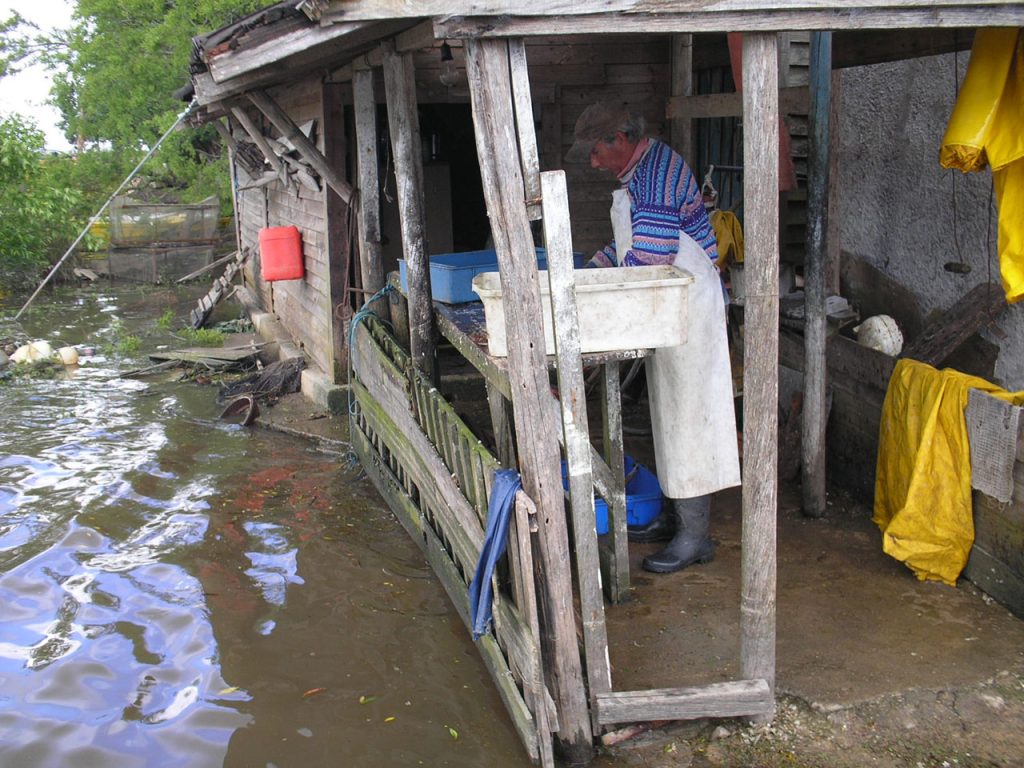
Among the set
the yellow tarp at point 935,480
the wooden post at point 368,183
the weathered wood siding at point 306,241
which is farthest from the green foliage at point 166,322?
the yellow tarp at point 935,480

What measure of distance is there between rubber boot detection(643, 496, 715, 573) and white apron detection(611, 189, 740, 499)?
0.55 ft

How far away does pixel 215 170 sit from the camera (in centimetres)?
2119

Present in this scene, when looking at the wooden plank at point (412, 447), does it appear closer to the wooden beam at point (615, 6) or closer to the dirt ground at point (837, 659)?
the dirt ground at point (837, 659)

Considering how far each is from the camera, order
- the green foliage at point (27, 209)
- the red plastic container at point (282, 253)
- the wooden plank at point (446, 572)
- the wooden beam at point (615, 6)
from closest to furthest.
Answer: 1. the wooden beam at point (615, 6)
2. the wooden plank at point (446, 572)
3. the red plastic container at point (282, 253)
4. the green foliage at point (27, 209)

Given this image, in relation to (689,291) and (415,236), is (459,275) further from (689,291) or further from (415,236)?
(689,291)

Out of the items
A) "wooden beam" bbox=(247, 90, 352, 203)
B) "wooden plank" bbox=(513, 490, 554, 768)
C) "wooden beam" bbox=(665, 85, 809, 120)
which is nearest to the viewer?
"wooden plank" bbox=(513, 490, 554, 768)

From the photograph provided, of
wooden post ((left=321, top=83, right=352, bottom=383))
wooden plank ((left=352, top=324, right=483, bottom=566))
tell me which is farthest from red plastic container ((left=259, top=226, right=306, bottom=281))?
wooden plank ((left=352, top=324, right=483, bottom=566))

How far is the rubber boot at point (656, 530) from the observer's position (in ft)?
19.3

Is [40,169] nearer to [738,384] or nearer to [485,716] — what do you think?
[738,384]

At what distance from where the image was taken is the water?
14.2 feet

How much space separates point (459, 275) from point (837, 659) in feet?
10.1

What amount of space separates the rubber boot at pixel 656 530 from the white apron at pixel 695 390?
65 cm

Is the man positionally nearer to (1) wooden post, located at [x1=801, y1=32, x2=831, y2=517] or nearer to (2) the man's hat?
(2) the man's hat

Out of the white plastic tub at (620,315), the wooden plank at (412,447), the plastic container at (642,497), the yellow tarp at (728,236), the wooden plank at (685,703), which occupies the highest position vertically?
the yellow tarp at (728,236)
